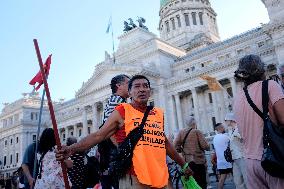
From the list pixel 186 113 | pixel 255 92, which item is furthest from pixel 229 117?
pixel 186 113

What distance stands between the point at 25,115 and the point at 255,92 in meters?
59.2

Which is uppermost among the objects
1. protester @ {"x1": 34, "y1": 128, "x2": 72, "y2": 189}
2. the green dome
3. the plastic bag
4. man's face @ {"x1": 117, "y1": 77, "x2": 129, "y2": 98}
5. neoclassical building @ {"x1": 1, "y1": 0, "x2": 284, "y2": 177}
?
the green dome

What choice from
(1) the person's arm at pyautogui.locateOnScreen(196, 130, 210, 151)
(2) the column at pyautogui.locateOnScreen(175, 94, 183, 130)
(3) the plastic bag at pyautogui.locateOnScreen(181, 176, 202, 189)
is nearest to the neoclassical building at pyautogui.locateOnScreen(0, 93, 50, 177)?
(2) the column at pyautogui.locateOnScreen(175, 94, 183, 130)

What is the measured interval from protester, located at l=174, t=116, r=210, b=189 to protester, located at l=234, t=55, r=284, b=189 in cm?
368

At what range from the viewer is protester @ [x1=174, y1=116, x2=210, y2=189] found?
7.07 metres

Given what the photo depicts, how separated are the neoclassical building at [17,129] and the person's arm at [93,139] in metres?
55.0

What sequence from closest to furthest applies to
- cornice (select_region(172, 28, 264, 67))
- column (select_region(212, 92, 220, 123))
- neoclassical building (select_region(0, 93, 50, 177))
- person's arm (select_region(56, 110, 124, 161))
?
person's arm (select_region(56, 110, 124, 161)) < column (select_region(212, 92, 220, 123)) < cornice (select_region(172, 28, 264, 67)) < neoclassical building (select_region(0, 93, 50, 177))

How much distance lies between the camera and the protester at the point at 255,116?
10.2 ft

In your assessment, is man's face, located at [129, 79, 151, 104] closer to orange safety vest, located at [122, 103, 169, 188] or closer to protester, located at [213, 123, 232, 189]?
orange safety vest, located at [122, 103, 169, 188]

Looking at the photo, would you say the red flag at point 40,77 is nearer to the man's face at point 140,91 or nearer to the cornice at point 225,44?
the man's face at point 140,91

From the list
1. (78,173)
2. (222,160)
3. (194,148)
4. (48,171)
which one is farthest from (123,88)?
(222,160)

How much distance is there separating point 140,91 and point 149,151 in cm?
75

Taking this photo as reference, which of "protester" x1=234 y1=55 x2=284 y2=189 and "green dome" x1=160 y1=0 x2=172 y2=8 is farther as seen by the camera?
"green dome" x1=160 y1=0 x2=172 y2=8

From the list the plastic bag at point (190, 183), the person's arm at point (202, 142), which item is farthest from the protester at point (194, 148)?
the plastic bag at point (190, 183)
